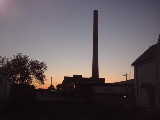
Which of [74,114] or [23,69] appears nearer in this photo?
[74,114]

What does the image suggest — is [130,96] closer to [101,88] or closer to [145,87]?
[101,88]

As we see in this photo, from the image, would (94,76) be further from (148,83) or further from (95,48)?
(148,83)

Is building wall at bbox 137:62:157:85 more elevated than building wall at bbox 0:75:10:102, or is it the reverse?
building wall at bbox 137:62:157:85

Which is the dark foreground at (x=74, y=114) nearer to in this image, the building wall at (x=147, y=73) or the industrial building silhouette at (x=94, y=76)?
the building wall at (x=147, y=73)

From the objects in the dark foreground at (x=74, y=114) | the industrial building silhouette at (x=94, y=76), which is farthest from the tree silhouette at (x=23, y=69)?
the dark foreground at (x=74, y=114)

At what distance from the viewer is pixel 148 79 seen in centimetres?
3139

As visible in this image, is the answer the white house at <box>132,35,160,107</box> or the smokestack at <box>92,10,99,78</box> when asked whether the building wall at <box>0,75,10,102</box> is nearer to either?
the white house at <box>132,35,160,107</box>

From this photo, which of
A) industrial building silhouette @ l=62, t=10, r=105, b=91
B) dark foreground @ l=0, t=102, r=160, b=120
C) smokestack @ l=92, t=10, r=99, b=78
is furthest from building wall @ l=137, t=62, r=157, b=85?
smokestack @ l=92, t=10, r=99, b=78

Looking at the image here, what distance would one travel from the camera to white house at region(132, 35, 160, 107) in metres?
29.6

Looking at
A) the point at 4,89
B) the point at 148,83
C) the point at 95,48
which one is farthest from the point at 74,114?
the point at 95,48

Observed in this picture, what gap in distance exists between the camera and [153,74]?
3019cm

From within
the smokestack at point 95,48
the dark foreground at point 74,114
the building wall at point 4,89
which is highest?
the smokestack at point 95,48

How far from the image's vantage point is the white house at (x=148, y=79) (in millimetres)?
29594

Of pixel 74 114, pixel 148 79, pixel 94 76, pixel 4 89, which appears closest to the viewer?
pixel 74 114
